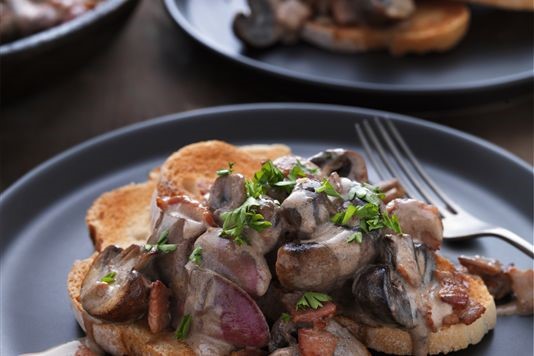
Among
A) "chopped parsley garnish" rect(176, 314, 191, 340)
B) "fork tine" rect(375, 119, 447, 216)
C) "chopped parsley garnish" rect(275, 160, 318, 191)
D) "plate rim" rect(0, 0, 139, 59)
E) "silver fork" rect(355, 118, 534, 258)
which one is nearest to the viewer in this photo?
"chopped parsley garnish" rect(176, 314, 191, 340)

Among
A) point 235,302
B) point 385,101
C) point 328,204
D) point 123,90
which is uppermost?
point 328,204

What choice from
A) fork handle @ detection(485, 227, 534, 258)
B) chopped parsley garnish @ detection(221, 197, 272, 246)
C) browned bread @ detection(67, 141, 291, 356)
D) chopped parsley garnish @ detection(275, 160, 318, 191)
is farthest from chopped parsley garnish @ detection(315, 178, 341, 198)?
fork handle @ detection(485, 227, 534, 258)

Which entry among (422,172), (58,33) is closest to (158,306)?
(422,172)

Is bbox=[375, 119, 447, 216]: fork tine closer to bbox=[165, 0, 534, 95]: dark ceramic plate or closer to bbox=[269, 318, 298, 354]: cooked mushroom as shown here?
bbox=[165, 0, 534, 95]: dark ceramic plate

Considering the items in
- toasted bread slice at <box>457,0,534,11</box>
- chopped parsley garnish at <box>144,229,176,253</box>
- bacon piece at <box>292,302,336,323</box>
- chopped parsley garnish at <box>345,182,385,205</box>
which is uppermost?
chopped parsley garnish at <box>345,182,385,205</box>

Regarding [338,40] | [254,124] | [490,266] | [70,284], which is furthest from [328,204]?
[338,40]

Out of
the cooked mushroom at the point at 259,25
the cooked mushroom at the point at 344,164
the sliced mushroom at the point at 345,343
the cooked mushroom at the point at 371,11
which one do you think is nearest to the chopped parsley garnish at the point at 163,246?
the sliced mushroom at the point at 345,343

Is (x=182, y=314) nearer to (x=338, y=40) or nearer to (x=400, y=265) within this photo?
(x=400, y=265)
